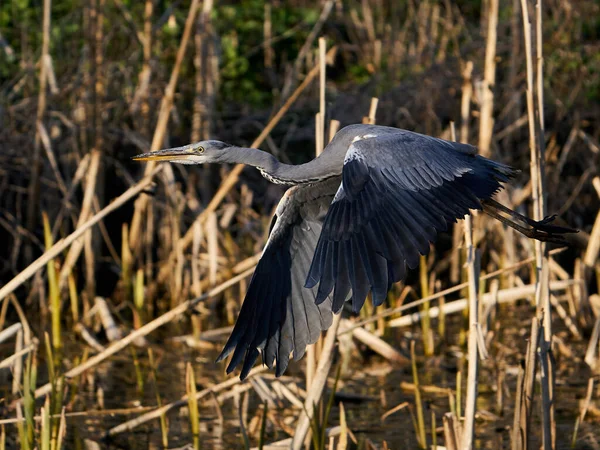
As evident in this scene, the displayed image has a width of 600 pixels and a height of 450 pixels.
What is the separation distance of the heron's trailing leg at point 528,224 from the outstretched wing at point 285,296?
0.63 metres

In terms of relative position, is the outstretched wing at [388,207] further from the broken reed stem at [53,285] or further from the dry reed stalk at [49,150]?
the dry reed stalk at [49,150]

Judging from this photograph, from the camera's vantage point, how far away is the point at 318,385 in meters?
4.14

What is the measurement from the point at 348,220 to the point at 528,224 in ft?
3.10

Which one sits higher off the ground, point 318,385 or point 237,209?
point 237,209

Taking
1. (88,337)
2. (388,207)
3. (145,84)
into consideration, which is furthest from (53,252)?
(145,84)

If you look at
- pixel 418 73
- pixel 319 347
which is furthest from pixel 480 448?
pixel 418 73

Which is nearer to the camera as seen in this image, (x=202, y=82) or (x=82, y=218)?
(x=82, y=218)

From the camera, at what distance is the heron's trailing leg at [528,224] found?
405 cm

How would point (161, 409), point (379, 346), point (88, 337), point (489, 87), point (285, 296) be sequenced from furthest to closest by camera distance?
1. point (489, 87)
2. point (88, 337)
3. point (379, 346)
4. point (161, 409)
5. point (285, 296)

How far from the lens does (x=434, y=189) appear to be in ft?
12.3

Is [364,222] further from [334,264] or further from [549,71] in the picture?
[549,71]

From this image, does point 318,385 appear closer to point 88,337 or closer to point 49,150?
point 88,337

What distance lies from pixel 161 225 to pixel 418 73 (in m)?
2.42

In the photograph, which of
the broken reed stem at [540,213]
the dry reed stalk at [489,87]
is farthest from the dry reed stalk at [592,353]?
the broken reed stem at [540,213]
